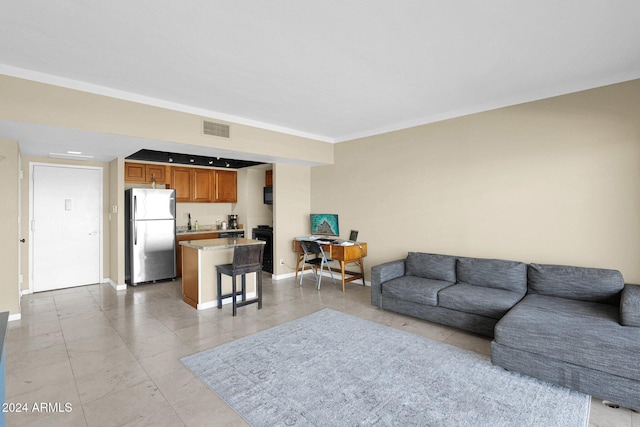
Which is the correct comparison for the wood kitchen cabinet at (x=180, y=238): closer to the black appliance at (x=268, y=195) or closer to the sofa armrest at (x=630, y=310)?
the black appliance at (x=268, y=195)

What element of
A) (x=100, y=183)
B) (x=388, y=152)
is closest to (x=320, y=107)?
(x=388, y=152)

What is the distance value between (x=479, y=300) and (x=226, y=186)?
546 centimetres

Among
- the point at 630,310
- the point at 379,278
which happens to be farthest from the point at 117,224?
the point at 630,310

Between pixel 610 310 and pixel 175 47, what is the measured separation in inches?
170

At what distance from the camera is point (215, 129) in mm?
4191

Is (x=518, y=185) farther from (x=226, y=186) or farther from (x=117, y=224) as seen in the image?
(x=117, y=224)

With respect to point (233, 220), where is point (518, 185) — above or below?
above

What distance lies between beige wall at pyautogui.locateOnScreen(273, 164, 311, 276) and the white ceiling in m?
2.17

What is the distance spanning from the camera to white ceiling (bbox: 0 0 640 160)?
2074 mm

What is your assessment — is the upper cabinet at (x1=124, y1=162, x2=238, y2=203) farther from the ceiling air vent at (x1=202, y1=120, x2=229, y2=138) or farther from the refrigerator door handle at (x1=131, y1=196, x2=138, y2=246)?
the ceiling air vent at (x1=202, y1=120, x2=229, y2=138)

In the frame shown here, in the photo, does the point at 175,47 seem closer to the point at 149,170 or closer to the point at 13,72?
the point at 13,72

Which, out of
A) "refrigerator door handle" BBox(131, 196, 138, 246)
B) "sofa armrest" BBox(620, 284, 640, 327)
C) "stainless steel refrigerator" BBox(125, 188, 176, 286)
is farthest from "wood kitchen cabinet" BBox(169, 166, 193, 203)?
"sofa armrest" BBox(620, 284, 640, 327)

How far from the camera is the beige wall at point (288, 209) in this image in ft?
19.3

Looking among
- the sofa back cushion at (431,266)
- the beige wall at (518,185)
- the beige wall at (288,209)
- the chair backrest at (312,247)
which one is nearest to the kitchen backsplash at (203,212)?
the beige wall at (288,209)
